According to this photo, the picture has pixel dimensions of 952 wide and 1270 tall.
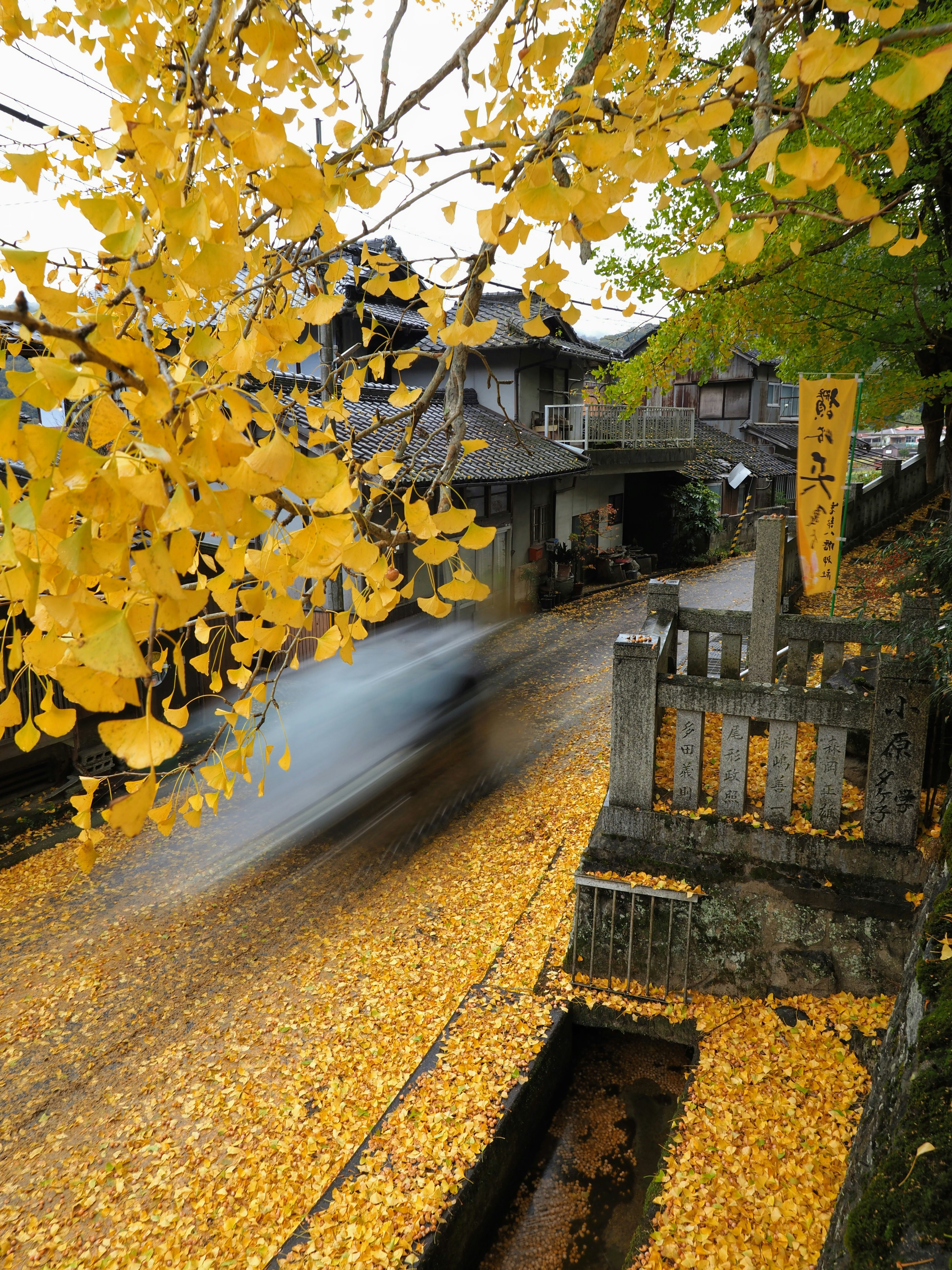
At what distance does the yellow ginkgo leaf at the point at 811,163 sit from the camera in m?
1.72

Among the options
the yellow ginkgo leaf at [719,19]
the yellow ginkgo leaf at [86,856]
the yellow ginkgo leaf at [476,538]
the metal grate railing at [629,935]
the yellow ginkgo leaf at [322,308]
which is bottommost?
the metal grate railing at [629,935]

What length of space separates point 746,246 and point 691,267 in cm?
17

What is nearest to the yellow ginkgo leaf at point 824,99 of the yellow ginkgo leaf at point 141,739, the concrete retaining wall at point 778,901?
the yellow ginkgo leaf at point 141,739

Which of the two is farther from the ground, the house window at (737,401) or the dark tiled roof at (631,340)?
the dark tiled roof at (631,340)

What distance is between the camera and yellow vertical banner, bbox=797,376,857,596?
9.47 metres

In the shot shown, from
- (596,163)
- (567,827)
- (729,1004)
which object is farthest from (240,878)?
(596,163)

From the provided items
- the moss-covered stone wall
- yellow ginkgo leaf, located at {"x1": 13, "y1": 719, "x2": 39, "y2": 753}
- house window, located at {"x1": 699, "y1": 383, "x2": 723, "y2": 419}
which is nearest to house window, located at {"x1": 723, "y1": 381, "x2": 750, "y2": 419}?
house window, located at {"x1": 699, "y1": 383, "x2": 723, "y2": 419}

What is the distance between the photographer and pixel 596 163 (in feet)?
6.35

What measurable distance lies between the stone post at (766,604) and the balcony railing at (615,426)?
51.1 ft

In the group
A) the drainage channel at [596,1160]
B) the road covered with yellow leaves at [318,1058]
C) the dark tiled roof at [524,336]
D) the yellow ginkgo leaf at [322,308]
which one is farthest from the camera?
the dark tiled roof at [524,336]

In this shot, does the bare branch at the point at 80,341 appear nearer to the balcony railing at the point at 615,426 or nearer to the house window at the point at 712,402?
the balcony railing at the point at 615,426

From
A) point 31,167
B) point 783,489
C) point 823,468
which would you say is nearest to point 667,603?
point 823,468

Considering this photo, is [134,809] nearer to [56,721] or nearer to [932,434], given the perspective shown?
[56,721]

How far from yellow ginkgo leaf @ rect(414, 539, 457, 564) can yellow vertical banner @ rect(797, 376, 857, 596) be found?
8.70 metres
